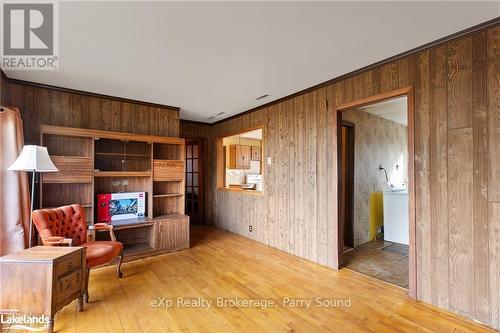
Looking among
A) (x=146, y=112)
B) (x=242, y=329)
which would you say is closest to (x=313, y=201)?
(x=242, y=329)

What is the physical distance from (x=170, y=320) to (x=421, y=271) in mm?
2471

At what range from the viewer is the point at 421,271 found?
2393mm

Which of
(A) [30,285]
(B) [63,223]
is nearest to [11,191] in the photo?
(B) [63,223]

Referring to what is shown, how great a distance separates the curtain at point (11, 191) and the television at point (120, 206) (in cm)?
90

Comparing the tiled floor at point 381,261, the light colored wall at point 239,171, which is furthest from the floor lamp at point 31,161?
the light colored wall at point 239,171

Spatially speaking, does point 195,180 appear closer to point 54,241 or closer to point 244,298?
point 54,241

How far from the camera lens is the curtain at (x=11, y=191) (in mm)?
2639

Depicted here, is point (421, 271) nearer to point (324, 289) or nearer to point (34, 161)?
point (324, 289)

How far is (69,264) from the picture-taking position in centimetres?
209

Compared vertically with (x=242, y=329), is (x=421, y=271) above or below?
above

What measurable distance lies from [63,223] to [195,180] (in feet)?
11.0

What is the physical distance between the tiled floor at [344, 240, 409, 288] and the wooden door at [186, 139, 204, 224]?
3.57 m

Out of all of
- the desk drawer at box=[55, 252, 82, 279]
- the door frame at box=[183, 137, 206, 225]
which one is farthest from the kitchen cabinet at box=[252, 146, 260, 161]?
the desk drawer at box=[55, 252, 82, 279]

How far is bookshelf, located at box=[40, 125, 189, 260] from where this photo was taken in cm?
331
